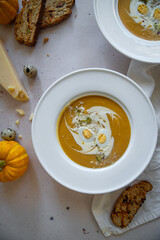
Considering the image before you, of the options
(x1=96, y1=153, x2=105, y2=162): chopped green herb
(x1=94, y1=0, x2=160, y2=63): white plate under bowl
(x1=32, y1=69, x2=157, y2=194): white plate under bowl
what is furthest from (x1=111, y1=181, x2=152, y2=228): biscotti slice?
(x1=94, y1=0, x2=160, y2=63): white plate under bowl

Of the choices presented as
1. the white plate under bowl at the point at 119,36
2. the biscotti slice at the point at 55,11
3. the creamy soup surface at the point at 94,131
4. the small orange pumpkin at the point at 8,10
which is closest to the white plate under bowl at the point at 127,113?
the creamy soup surface at the point at 94,131

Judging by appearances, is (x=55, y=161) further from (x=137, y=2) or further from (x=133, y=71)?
(x=137, y=2)

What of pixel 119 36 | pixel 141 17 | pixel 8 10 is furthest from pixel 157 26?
pixel 8 10

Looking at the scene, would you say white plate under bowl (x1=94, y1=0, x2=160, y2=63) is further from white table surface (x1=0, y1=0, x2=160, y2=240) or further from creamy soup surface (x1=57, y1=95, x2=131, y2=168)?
creamy soup surface (x1=57, y1=95, x2=131, y2=168)

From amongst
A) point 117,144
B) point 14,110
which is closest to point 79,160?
point 117,144

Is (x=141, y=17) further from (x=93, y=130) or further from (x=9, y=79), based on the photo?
(x=9, y=79)
